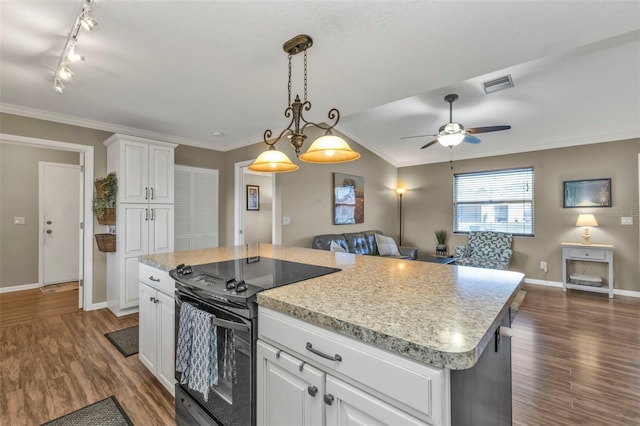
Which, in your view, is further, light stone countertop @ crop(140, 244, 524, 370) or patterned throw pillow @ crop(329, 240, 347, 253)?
patterned throw pillow @ crop(329, 240, 347, 253)

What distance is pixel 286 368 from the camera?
1157 millimetres

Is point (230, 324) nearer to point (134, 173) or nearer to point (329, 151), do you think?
point (329, 151)

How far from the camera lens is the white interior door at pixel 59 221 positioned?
193 inches

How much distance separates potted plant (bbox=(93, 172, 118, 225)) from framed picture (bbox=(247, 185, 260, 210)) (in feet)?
9.66

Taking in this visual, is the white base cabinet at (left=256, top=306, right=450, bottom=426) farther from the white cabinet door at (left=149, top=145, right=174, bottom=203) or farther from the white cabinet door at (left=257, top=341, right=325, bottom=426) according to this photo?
the white cabinet door at (left=149, top=145, right=174, bottom=203)

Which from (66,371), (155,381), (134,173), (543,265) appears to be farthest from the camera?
(543,265)

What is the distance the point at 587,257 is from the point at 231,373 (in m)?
5.55

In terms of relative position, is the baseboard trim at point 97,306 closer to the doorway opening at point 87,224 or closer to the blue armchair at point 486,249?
the doorway opening at point 87,224

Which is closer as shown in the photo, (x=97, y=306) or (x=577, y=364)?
(x=577, y=364)

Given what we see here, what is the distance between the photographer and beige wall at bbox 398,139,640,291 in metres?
4.44

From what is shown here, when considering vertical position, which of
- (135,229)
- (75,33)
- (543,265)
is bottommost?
(543,265)

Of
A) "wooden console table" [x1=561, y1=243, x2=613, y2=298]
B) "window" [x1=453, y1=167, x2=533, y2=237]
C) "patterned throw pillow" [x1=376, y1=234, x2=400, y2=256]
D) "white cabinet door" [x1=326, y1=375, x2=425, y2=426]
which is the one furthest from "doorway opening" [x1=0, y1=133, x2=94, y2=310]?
"wooden console table" [x1=561, y1=243, x2=613, y2=298]

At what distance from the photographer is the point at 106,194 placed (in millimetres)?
3535

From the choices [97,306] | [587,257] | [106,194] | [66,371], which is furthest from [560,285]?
[97,306]
